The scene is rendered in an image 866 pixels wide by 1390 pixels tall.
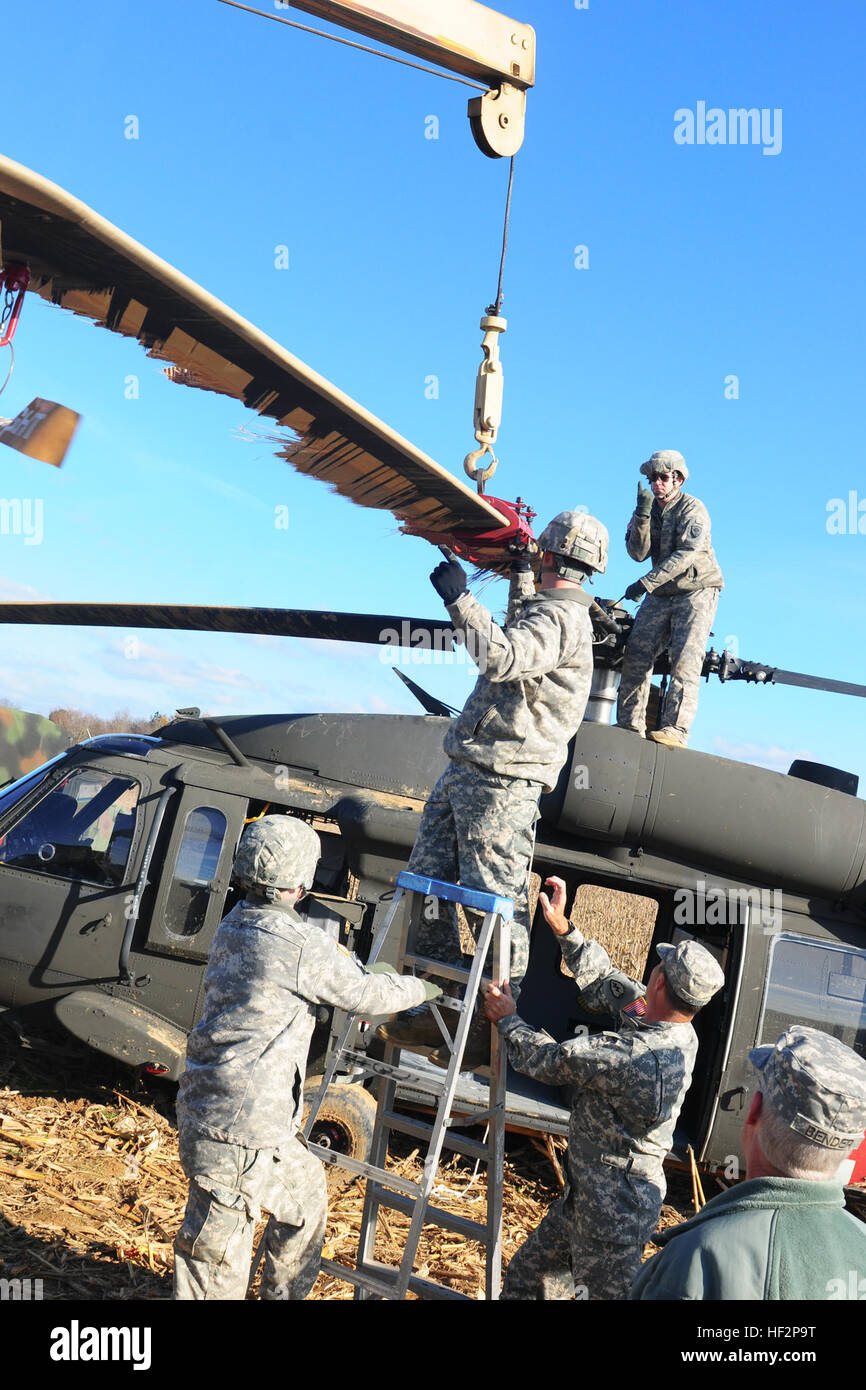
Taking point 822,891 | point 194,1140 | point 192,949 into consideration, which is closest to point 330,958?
point 194,1140

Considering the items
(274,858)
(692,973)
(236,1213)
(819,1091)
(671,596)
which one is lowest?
(236,1213)

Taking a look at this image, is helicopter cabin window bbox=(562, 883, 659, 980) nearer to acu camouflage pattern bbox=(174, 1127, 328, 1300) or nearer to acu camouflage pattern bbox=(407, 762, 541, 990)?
acu camouflage pattern bbox=(407, 762, 541, 990)

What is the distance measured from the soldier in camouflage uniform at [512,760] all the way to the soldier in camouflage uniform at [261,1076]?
55 centimetres

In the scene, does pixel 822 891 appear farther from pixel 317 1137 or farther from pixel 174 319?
pixel 174 319

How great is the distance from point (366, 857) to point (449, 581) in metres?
4.02

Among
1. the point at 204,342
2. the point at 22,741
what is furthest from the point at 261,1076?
the point at 22,741

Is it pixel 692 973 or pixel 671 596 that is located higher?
pixel 671 596

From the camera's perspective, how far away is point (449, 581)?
388 centimetres

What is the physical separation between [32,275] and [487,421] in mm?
2489

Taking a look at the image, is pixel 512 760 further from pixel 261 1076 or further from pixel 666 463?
pixel 666 463

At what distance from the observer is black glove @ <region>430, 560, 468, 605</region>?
3.87 m

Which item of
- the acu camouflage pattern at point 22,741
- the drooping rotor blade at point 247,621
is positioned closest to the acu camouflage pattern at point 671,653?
the drooping rotor blade at point 247,621

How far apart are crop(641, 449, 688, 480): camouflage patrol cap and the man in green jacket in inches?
239

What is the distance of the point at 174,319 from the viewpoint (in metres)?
3.81
